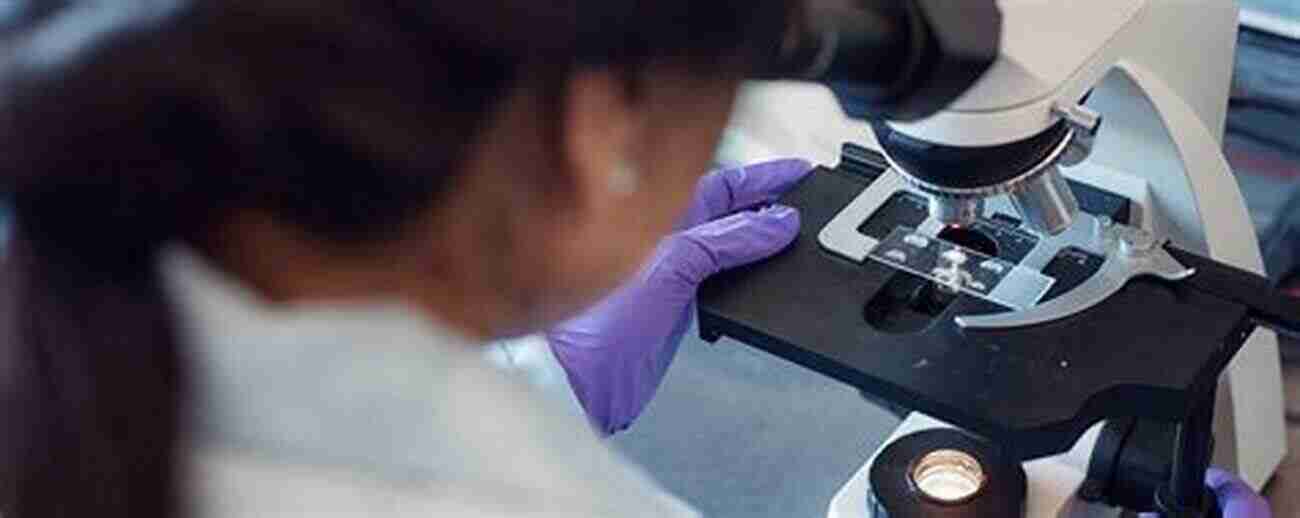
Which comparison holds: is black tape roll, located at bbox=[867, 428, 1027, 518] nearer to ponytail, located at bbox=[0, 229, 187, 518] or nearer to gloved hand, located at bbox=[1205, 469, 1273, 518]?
gloved hand, located at bbox=[1205, 469, 1273, 518]

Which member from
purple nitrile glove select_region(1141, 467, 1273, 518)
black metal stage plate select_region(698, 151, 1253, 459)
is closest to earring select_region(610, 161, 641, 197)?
black metal stage plate select_region(698, 151, 1253, 459)

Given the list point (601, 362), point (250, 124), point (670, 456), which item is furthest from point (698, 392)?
point (250, 124)

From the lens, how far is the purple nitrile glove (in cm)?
138

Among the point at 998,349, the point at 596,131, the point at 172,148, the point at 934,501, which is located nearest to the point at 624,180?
the point at 596,131

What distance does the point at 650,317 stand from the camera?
133 centimetres

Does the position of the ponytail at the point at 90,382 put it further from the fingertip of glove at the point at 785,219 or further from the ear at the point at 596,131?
the fingertip of glove at the point at 785,219

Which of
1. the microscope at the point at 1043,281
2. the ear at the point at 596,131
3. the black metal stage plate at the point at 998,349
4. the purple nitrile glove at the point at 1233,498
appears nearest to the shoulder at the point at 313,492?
the ear at the point at 596,131

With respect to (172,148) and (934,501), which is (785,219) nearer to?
(934,501)

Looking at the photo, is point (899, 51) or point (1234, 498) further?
point (1234, 498)

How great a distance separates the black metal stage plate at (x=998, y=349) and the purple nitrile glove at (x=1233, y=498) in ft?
0.67

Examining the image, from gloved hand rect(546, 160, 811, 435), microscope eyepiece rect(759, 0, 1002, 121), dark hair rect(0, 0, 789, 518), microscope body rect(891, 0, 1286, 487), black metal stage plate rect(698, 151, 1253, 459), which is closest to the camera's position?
dark hair rect(0, 0, 789, 518)

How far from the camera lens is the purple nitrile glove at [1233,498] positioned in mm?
1381

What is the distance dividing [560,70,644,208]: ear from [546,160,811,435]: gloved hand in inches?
27.1

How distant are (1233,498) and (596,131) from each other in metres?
0.99
